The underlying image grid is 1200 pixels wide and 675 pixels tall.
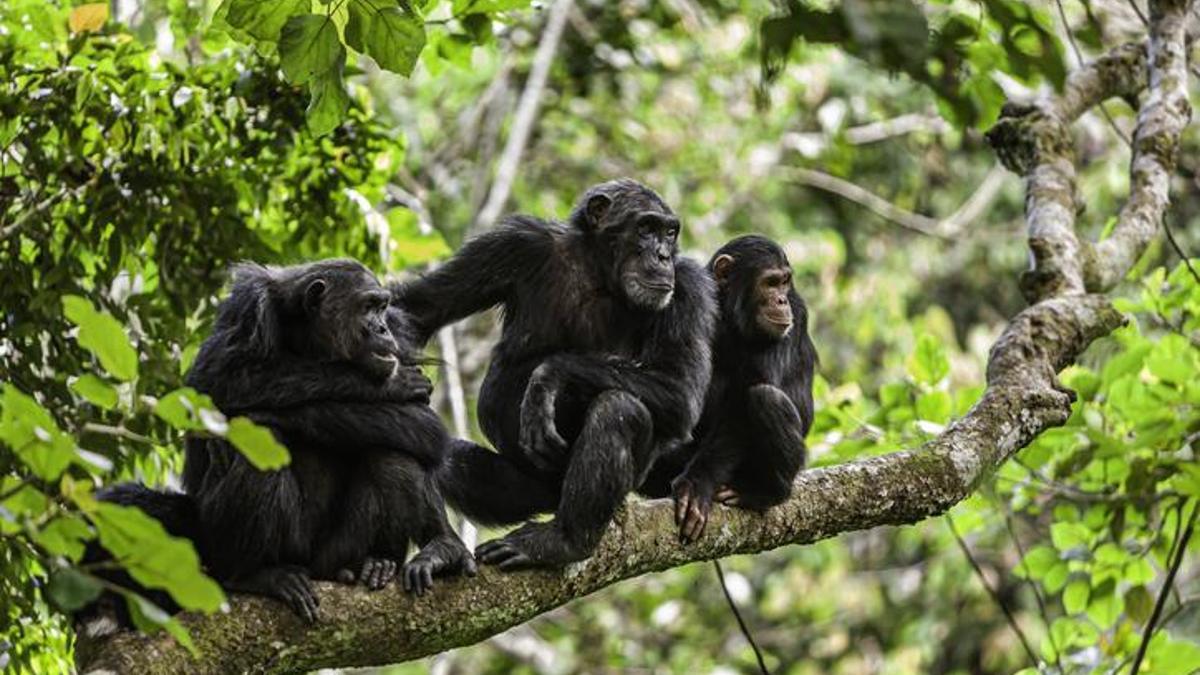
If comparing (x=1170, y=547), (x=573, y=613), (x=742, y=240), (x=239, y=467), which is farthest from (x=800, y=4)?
(x=573, y=613)

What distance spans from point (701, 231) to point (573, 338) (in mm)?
6982

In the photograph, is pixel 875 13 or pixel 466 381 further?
pixel 466 381

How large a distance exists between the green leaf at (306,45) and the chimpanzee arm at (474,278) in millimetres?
1673

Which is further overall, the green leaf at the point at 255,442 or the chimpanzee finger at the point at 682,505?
the chimpanzee finger at the point at 682,505

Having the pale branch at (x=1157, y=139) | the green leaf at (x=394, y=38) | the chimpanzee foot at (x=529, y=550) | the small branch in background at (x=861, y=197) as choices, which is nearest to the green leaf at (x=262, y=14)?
the green leaf at (x=394, y=38)

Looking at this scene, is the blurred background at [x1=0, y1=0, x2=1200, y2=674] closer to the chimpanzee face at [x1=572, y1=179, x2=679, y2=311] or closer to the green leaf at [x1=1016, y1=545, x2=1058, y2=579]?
the green leaf at [x1=1016, y1=545, x2=1058, y2=579]

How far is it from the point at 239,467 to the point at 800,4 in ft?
8.55

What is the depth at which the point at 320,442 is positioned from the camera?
14.5 ft

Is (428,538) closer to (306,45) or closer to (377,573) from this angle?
(377,573)

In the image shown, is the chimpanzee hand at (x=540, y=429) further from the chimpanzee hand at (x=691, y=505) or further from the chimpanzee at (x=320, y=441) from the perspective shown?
the chimpanzee hand at (x=691, y=505)

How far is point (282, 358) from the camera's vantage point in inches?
181

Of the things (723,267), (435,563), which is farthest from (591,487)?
(723,267)

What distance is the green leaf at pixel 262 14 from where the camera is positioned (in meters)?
3.65

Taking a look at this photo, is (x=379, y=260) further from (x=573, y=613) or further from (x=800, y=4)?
(x=573, y=613)
